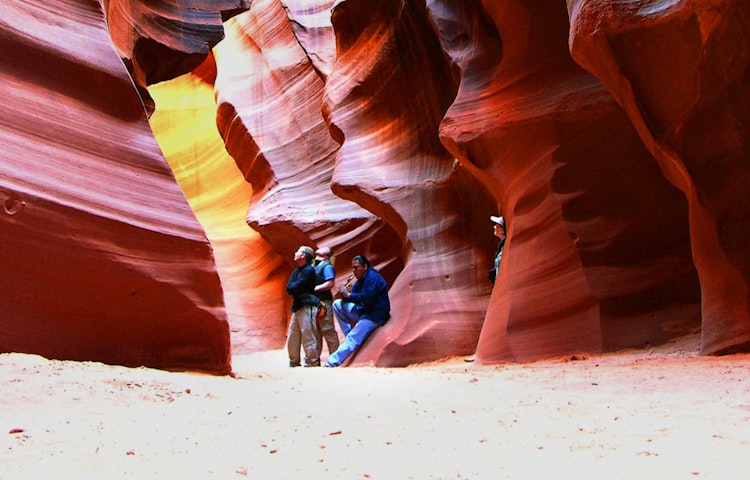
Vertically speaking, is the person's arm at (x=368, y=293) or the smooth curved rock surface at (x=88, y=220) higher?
the person's arm at (x=368, y=293)

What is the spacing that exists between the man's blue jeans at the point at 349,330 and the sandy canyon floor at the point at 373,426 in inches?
200

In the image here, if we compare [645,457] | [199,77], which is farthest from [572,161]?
[199,77]

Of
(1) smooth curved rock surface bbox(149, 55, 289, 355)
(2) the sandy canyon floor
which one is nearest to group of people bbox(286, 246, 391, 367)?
(1) smooth curved rock surface bbox(149, 55, 289, 355)

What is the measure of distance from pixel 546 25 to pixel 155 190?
3.67 metres

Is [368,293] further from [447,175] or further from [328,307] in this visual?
[447,175]

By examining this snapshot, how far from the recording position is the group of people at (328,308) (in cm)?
879

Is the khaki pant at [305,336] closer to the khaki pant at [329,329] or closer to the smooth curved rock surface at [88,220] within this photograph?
the khaki pant at [329,329]

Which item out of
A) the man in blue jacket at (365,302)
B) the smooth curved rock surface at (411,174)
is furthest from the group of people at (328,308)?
the smooth curved rock surface at (411,174)

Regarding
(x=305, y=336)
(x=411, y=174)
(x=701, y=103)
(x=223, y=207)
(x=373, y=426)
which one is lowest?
(x=373, y=426)

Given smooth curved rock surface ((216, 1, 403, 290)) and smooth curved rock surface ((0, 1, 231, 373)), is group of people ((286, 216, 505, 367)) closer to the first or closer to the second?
→ smooth curved rock surface ((216, 1, 403, 290))

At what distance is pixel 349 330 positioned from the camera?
9.99 m

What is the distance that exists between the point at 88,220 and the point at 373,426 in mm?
2068

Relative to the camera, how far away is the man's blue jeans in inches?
363

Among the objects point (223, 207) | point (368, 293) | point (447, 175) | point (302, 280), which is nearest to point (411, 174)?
point (447, 175)
